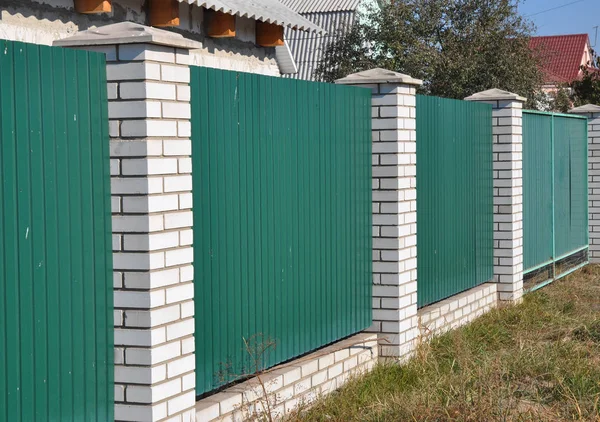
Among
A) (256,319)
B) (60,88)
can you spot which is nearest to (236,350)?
(256,319)

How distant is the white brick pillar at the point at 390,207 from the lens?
274 inches

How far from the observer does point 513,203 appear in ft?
31.4

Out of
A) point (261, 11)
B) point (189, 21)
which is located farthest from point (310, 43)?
point (189, 21)

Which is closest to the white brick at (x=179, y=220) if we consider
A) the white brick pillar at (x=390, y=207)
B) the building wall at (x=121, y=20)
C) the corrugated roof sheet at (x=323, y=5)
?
the white brick pillar at (x=390, y=207)

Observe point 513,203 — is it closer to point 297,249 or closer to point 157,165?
point 297,249

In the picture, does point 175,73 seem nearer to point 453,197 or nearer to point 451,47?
point 453,197

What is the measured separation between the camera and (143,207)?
4273 millimetres

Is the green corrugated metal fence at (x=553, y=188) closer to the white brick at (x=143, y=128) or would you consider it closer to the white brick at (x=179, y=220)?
the white brick at (x=179, y=220)

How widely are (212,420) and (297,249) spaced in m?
1.43

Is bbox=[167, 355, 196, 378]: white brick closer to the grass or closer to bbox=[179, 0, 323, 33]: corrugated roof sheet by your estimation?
the grass

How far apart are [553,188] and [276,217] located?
6.40 meters

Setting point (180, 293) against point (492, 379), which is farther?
point (492, 379)

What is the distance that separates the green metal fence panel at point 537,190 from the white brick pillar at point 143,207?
6.49m

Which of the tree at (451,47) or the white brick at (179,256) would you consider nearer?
the white brick at (179,256)
